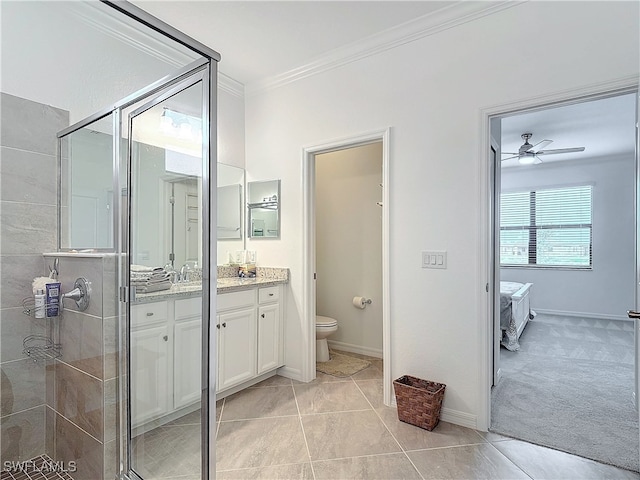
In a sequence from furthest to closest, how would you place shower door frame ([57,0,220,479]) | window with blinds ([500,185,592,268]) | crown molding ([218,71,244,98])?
window with blinds ([500,185,592,268]) → crown molding ([218,71,244,98]) → shower door frame ([57,0,220,479])

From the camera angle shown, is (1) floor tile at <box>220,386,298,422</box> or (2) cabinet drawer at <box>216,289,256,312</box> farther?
(2) cabinet drawer at <box>216,289,256,312</box>

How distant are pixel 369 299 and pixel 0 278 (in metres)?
3.00

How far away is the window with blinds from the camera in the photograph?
593 centimetres

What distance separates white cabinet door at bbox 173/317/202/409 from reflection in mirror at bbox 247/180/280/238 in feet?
6.13

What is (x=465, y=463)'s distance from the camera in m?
1.91

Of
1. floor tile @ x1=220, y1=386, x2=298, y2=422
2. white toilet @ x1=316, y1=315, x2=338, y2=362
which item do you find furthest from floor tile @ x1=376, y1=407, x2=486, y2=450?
white toilet @ x1=316, y1=315, x2=338, y2=362

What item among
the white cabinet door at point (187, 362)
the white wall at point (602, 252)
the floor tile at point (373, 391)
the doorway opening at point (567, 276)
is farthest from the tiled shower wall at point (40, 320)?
the white wall at point (602, 252)

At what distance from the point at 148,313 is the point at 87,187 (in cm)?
83

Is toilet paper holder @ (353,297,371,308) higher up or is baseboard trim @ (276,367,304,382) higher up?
toilet paper holder @ (353,297,371,308)

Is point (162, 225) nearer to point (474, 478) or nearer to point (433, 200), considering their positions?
point (433, 200)

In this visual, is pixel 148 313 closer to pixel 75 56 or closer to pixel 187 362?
pixel 187 362

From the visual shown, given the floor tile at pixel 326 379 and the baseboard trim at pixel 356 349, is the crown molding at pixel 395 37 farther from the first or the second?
the baseboard trim at pixel 356 349

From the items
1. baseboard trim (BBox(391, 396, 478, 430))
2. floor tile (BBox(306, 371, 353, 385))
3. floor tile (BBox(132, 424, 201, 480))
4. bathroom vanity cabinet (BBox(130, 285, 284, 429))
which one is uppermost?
bathroom vanity cabinet (BBox(130, 285, 284, 429))

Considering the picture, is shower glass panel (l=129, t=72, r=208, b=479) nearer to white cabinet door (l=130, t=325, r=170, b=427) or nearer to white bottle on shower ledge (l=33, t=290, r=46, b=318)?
white cabinet door (l=130, t=325, r=170, b=427)
